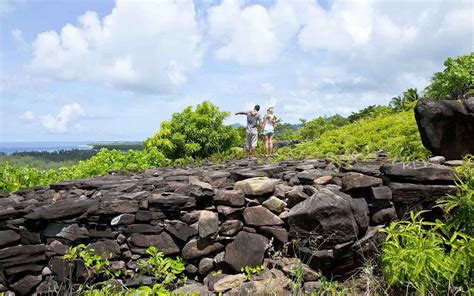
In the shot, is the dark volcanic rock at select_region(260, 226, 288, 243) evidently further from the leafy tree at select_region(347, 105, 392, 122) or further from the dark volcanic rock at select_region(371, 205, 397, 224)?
the leafy tree at select_region(347, 105, 392, 122)

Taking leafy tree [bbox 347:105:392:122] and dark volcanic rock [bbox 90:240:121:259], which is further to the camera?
leafy tree [bbox 347:105:392:122]

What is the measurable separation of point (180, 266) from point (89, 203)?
5.22 feet

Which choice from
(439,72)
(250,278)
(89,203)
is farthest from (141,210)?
(439,72)

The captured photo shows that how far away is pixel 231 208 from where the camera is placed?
5.89 m

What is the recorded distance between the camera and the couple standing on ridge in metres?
12.7

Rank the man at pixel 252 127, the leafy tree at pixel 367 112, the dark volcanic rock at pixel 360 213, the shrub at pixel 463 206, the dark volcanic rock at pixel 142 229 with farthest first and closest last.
→ the leafy tree at pixel 367 112 < the man at pixel 252 127 < the dark volcanic rock at pixel 142 229 < the dark volcanic rock at pixel 360 213 < the shrub at pixel 463 206

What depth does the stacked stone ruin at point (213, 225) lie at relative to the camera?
561 centimetres

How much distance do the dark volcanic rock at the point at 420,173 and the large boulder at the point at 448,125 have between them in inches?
29.3

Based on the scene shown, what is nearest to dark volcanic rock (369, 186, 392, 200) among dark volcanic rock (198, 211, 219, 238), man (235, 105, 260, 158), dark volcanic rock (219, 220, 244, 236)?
dark volcanic rock (219, 220, 244, 236)

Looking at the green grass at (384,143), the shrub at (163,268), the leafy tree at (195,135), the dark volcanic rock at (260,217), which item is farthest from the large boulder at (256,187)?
the leafy tree at (195,135)

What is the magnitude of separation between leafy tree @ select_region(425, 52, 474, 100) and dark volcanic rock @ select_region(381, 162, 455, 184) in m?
5.15

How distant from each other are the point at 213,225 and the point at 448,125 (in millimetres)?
3607

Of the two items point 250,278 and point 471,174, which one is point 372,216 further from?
point 250,278

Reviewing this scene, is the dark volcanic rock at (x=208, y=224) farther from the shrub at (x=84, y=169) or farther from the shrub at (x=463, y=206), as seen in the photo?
the shrub at (x=84, y=169)
